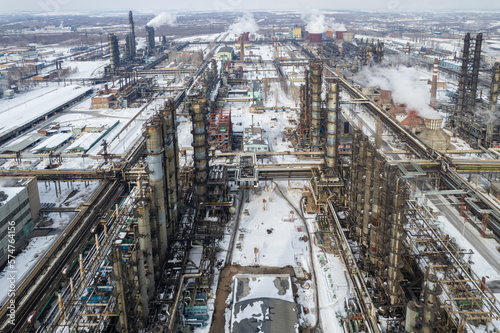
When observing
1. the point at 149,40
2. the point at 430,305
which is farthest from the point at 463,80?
the point at 149,40

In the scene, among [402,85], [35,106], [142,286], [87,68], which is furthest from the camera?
[87,68]

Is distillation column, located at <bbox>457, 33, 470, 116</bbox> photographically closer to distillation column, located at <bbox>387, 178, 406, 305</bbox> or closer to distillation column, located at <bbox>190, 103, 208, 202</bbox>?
distillation column, located at <bbox>190, 103, 208, 202</bbox>

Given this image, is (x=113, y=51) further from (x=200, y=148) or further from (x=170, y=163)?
(x=170, y=163)

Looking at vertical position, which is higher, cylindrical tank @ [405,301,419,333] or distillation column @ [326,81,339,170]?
distillation column @ [326,81,339,170]

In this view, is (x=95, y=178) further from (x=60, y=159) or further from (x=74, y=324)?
(x=74, y=324)

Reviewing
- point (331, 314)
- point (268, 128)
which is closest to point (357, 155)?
point (331, 314)

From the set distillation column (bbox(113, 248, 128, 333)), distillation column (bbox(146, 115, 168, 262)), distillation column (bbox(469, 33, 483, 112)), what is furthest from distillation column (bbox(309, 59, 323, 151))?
distillation column (bbox(113, 248, 128, 333))
